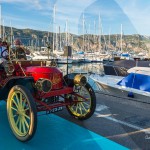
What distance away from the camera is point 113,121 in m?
5.89

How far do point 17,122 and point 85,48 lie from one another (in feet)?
178

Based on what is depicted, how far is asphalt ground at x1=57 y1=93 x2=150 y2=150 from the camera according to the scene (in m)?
4.73

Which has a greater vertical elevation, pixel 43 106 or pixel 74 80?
pixel 74 80

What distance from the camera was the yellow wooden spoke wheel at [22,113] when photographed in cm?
444

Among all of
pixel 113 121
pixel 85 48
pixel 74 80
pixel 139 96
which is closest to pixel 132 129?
pixel 113 121

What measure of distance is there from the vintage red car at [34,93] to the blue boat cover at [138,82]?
4.56 metres

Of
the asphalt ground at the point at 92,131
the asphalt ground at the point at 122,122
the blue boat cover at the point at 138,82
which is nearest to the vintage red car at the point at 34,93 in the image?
the asphalt ground at the point at 92,131

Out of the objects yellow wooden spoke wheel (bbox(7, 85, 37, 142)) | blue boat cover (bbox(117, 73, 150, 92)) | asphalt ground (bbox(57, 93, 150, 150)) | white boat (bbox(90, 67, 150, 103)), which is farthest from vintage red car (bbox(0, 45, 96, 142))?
blue boat cover (bbox(117, 73, 150, 92))

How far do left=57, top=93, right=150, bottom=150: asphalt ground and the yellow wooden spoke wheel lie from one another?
138 centimetres

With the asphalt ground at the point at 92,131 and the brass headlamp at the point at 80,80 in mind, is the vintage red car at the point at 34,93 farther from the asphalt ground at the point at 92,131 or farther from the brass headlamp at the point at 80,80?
the asphalt ground at the point at 92,131

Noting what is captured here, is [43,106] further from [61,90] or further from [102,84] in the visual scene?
[102,84]

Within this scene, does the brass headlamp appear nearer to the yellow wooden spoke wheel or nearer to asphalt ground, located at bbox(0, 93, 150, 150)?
asphalt ground, located at bbox(0, 93, 150, 150)

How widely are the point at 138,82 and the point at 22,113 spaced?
6.59 metres

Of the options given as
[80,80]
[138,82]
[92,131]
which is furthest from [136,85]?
[92,131]
